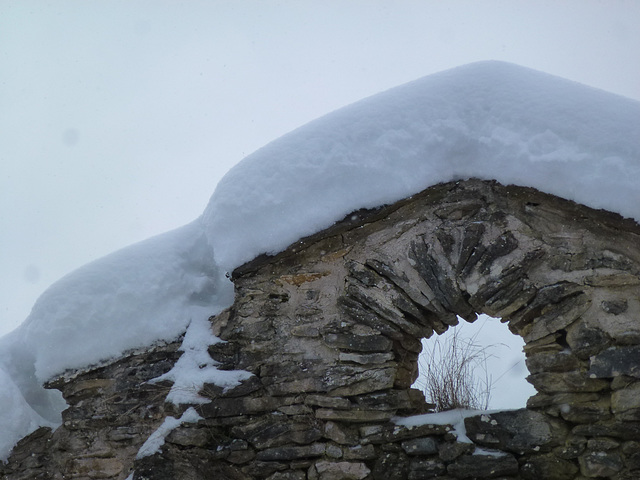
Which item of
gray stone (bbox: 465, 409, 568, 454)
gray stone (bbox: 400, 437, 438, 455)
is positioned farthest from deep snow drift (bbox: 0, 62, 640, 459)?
gray stone (bbox: 400, 437, 438, 455)

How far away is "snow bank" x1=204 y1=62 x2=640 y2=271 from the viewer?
2672 mm

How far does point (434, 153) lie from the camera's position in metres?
2.96

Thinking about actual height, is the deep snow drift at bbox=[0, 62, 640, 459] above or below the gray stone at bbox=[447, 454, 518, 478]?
above

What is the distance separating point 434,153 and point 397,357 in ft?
3.48

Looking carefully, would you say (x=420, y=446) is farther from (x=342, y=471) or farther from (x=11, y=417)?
(x=11, y=417)

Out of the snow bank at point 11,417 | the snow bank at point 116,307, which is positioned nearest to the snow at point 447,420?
the snow bank at point 116,307

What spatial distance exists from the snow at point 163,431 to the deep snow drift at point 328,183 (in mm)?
239

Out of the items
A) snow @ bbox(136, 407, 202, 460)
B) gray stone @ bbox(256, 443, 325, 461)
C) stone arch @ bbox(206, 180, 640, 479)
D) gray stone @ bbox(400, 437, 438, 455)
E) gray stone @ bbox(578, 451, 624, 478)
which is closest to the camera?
gray stone @ bbox(578, 451, 624, 478)

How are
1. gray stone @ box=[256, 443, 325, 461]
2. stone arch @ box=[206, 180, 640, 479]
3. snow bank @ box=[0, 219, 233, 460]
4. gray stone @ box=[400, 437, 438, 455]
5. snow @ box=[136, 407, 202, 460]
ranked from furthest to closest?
1. snow bank @ box=[0, 219, 233, 460]
2. snow @ box=[136, 407, 202, 460]
3. gray stone @ box=[256, 443, 325, 461]
4. gray stone @ box=[400, 437, 438, 455]
5. stone arch @ box=[206, 180, 640, 479]

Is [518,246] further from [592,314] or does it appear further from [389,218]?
[389,218]

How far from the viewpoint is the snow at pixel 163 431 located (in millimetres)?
2947

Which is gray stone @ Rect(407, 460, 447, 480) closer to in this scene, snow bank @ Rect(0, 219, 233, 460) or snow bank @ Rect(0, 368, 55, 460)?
snow bank @ Rect(0, 219, 233, 460)

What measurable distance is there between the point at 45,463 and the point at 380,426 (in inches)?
79.8

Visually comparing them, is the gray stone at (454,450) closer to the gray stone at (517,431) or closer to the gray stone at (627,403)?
the gray stone at (517,431)
